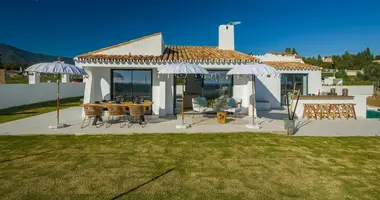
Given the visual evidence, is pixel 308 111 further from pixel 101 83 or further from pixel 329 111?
pixel 101 83

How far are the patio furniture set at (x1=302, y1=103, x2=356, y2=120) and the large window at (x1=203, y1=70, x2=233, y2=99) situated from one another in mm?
5125

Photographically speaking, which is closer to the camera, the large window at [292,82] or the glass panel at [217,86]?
the glass panel at [217,86]

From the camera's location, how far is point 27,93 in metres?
21.6

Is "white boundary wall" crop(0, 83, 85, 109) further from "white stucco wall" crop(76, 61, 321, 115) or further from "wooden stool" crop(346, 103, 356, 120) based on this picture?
"wooden stool" crop(346, 103, 356, 120)

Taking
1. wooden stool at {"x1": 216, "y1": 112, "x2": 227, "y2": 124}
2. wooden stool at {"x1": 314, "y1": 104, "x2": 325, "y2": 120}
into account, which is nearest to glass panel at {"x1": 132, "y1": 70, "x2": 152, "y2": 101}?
wooden stool at {"x1": 216, "y1": 112, "x2": 227, "y2": 124}

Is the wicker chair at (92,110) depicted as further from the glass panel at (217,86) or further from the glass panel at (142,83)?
the glass panel at (217,86)

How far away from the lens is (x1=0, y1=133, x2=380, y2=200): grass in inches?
178

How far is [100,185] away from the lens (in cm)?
475

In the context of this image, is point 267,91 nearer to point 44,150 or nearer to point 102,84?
point 102,84

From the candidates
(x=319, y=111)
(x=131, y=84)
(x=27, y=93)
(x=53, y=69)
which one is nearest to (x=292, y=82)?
(x=319, y=111)

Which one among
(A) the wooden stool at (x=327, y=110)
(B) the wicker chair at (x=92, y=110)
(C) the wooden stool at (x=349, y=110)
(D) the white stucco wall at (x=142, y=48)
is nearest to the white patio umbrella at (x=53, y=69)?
(B) the wicker chair at (x=92, y=110)

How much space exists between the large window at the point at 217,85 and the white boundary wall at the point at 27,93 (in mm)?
16712

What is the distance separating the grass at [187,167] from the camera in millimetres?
4531

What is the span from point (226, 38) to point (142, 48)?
7.26 metres
